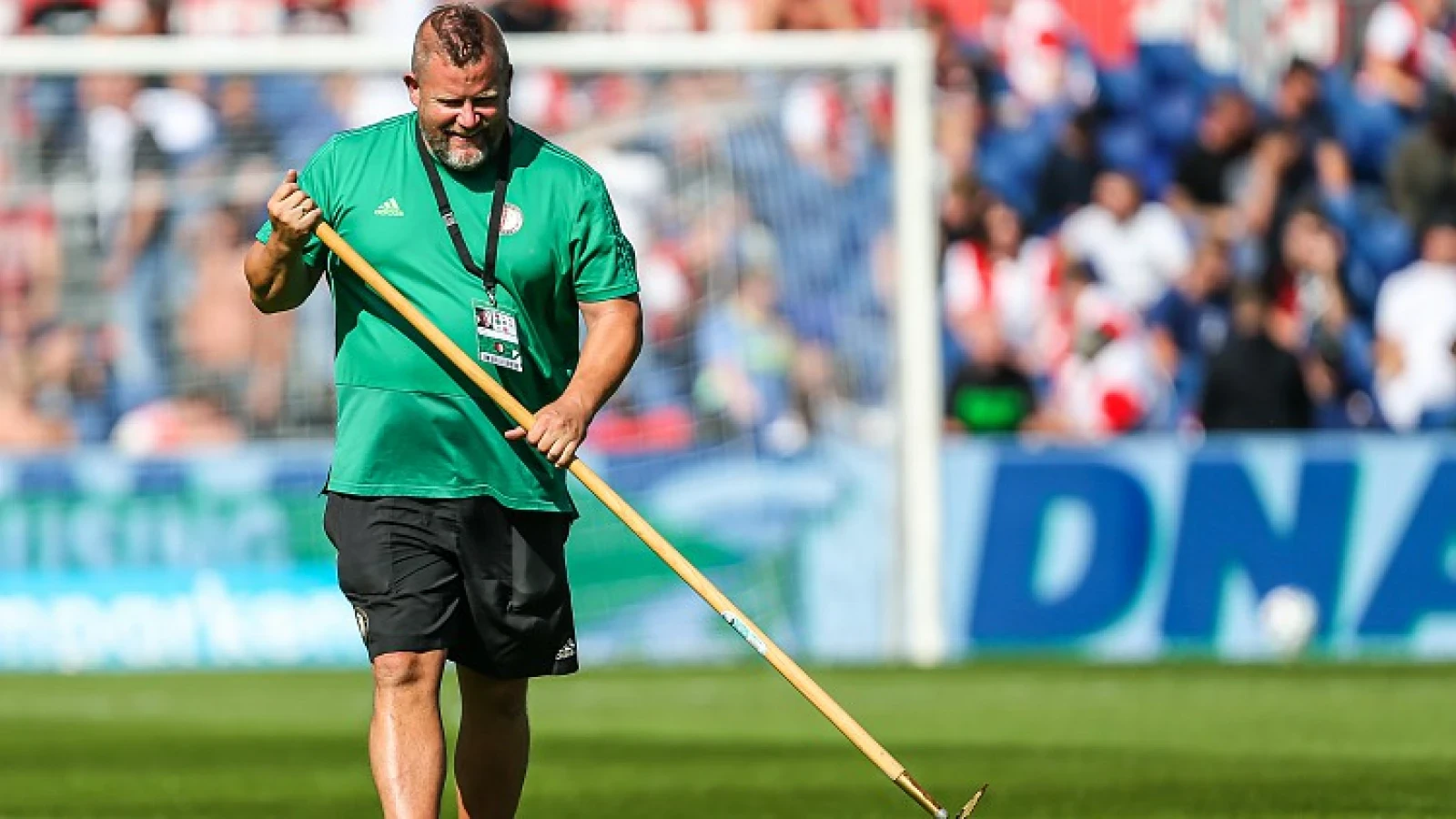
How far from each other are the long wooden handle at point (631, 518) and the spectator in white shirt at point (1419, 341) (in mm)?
13101

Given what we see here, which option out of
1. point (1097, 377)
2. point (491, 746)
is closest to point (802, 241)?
point (1097, 377)

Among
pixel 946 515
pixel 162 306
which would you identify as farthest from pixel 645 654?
pixel 162 306

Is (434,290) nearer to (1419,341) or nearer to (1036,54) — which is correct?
(1419,341)

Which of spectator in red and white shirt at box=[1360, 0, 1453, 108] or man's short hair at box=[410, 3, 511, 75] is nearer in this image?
man's short hair at box=[410, 3, 511, 75]

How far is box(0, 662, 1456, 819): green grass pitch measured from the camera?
428 inches

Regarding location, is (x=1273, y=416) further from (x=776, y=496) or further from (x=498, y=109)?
(x=498, y=109)

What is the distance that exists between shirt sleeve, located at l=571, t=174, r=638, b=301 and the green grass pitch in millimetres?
2961

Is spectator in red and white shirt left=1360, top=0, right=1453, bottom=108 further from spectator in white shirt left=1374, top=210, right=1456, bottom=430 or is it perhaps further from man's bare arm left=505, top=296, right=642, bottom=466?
man's bare arm left=505, top=296, right=642, bottom=466

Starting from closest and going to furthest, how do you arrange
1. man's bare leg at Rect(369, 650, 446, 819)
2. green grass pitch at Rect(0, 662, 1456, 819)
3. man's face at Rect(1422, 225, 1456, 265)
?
man's bare leg at Rect(369, 650, 446, 819) → green grass pitch at Rect(0, 662, 1456, 819) → man's face at Rect(1422, 225, 1456, 265)

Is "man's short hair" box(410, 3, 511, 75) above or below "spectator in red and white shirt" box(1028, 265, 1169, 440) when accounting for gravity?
above

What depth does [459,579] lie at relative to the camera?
7.96 meters

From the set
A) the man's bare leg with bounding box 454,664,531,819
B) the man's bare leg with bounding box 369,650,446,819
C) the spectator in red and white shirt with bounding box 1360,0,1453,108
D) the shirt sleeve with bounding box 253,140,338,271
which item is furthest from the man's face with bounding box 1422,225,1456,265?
the man's bare leg with bounding box 369,650,446,819

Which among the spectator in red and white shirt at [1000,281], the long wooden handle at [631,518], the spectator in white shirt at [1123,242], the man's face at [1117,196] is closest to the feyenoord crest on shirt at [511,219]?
the long wooden handle at [631,518]

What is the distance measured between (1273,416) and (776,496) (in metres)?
3.38
